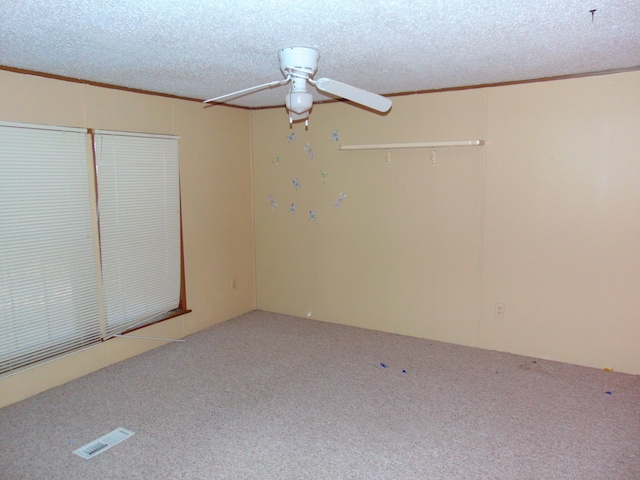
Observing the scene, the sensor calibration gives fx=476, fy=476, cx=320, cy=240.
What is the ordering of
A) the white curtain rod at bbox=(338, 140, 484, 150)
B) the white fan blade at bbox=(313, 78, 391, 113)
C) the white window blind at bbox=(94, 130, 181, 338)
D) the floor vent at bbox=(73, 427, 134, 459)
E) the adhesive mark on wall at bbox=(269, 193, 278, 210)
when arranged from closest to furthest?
1. the white fan blade at bbox=(313, 78, 391, 113)
2. the floor vent at bbox=(73, 427, 134, 459)
3. the white window blind at bbox=(94, 130, 181, 338)
4. the white curtain rod at bbox=(338, 140, 484, 150)
5. the adhesive mark on wall at bbox=(269, 193, 278, 210)

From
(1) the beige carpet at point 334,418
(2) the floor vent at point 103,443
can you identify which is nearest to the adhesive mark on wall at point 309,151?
(1) the beige carpet at point 334,418

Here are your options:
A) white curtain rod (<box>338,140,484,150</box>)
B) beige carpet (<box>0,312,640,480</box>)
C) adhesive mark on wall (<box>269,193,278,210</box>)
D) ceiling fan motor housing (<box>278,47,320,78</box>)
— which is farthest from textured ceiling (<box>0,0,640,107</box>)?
beige carpet (<box>0,312,640,480</box>)

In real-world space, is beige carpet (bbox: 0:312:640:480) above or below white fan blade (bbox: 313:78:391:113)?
below

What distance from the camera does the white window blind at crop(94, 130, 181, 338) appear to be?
3646mm

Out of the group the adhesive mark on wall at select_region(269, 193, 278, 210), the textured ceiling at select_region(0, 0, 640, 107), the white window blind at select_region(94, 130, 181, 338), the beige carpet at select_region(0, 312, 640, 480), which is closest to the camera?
the textured ceiling at select_region(0, 0, 640, 107)

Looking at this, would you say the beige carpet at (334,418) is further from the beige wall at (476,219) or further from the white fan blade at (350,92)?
the white fan blade at (350,92)

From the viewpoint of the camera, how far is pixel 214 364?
3.78 metres

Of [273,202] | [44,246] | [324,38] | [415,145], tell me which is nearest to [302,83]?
[324,38]

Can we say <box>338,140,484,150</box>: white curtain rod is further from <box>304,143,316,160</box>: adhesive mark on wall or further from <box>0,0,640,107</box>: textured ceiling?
<box>0,0,640,107</box>: textured ceiling

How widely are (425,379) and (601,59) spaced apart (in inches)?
94.4

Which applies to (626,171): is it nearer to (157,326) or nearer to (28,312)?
(157,326)

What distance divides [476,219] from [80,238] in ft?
10.1

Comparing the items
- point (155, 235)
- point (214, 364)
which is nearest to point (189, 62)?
point (155, 235)

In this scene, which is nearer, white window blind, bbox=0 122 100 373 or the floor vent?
the floor vent
